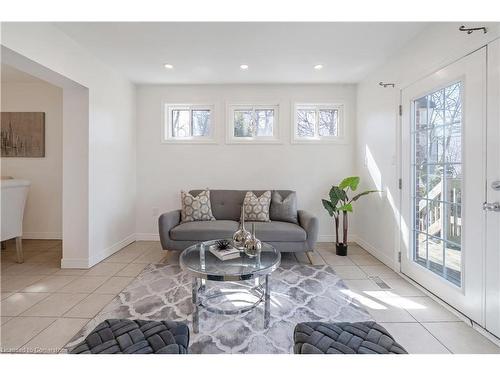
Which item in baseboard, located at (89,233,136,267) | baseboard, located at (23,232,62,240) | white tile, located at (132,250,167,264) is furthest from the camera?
baseboard, located at (23,232,62,240)

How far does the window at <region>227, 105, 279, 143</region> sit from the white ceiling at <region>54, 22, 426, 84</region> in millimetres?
496

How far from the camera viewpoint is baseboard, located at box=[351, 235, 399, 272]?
2970mm

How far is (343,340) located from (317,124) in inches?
139

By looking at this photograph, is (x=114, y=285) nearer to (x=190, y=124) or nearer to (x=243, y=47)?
(x=190, y=124)

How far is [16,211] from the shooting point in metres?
2.99

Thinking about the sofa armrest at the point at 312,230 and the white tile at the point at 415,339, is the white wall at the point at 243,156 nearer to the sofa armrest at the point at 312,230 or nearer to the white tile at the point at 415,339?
the sofa armrest at the point at 312,230

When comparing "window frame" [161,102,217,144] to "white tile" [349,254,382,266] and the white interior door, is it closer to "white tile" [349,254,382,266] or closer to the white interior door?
"white tile" [349,254,382,266]

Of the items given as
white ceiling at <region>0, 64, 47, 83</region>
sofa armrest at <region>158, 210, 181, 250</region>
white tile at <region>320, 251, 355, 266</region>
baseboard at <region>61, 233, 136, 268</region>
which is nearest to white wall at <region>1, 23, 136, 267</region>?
baseboard at <region>61, 233, 136, 268</region>

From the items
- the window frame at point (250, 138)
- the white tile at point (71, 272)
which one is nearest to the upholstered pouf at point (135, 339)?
the white tile at point (71, 272)

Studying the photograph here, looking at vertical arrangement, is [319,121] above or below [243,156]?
above

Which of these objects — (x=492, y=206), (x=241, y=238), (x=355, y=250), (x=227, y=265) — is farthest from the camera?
(x=355, y=250)

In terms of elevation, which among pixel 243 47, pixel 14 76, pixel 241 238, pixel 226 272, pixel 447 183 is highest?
pixel 14 76

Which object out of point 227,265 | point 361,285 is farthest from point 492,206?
point 227,265

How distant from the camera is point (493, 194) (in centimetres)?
170
